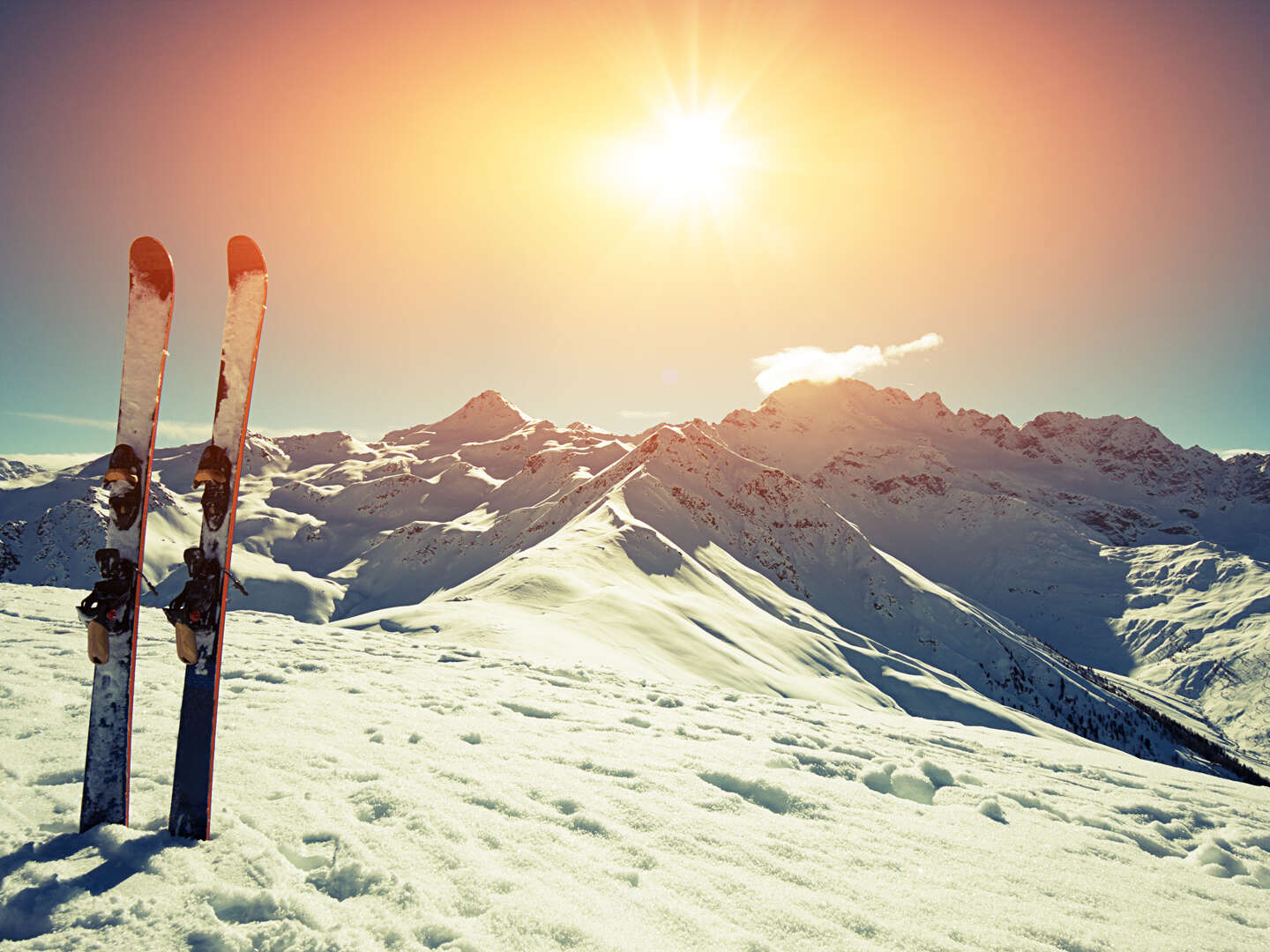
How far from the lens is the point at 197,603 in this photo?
480 cm

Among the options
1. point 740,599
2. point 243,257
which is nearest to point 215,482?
point 243,257

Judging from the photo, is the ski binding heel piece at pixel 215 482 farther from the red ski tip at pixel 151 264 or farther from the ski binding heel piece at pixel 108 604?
the red ski tip at pixel 151 264

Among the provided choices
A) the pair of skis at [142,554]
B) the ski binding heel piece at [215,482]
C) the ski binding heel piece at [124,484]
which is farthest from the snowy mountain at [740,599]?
the ski binding heel piece at [124,484]

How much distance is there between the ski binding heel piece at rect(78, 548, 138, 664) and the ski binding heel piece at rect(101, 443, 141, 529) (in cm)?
31

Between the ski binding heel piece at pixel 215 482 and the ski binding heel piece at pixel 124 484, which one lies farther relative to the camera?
the ski binding heel piece at pixel 215 482

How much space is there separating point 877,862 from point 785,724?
5376 millimetres

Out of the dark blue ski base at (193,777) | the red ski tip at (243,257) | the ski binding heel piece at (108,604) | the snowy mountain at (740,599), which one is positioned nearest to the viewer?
the dark blue ski base at (193,777)

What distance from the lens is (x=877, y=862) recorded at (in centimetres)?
508

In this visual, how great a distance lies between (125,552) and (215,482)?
894 mm

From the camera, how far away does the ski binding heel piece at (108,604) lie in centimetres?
453

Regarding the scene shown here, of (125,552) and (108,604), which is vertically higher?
(125,552)

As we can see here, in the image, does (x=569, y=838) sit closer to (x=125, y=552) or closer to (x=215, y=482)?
(x=215, y=482)

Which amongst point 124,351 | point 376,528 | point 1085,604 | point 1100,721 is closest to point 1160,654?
point 1085,604

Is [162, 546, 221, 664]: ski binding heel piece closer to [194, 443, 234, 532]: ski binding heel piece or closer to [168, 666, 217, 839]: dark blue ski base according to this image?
[194, 443, 234, 532]: ski binding heel piece
